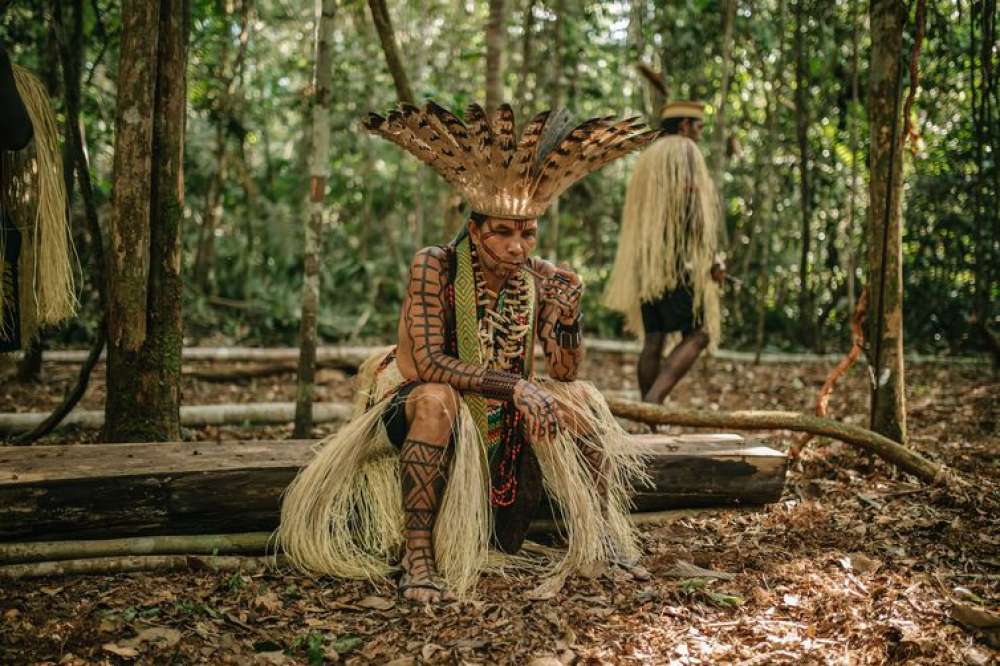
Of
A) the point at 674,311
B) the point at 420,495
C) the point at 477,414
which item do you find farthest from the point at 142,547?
the point at 674,311

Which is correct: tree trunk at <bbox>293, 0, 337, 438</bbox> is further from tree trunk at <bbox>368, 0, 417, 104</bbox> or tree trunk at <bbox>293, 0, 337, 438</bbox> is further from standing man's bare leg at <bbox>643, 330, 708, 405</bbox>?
standing man's bare leg at <bbox>643, 330, 708, 405</bbox>

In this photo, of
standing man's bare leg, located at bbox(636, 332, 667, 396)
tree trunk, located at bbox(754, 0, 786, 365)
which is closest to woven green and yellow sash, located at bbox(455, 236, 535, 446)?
standing man's bare leg, located at bbox(636, 332, 667, 396)

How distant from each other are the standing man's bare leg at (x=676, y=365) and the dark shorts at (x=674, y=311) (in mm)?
79

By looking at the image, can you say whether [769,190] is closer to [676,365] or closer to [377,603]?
[676,365]

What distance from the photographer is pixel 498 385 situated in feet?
8.68

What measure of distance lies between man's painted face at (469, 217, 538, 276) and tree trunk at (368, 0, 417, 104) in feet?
4.88

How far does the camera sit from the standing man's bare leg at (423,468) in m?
2.65

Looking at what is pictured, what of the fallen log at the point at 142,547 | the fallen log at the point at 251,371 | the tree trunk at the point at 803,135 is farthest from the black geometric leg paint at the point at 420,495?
the tree trunk at the point at 803,135

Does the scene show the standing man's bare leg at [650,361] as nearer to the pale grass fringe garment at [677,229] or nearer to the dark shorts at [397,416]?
the pale grass fringe garment at [677,229]

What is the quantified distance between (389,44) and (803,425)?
2.74 meters

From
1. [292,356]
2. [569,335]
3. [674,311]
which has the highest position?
[674,311]

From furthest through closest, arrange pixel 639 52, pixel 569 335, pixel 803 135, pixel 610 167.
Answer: pixel 610 167, pixel 803 135, pixel 639 52, pixel 569 335

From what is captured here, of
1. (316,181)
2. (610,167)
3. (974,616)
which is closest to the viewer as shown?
(974,616)

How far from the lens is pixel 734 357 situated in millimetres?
7734
